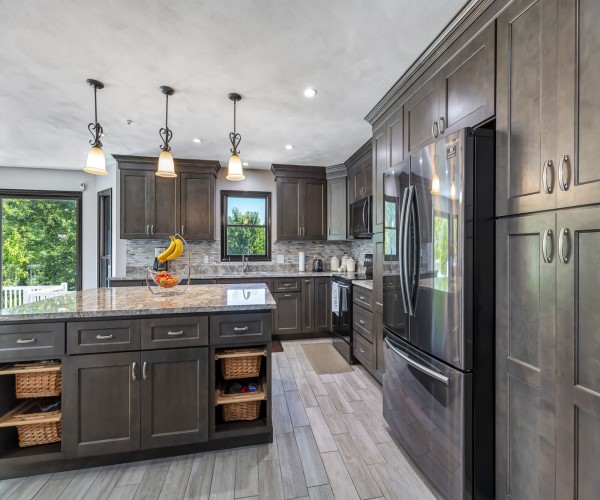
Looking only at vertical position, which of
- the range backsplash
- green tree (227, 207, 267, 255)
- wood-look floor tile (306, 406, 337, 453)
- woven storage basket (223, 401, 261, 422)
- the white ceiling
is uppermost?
the white ceiling

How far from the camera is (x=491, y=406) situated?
4.61 feet

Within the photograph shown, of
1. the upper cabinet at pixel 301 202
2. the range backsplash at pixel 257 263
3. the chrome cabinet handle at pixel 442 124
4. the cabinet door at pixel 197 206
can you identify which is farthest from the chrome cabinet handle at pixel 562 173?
the cabinet door at pixel 197 206

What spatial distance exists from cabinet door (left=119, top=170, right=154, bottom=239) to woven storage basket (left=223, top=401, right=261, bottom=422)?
9.95 feet

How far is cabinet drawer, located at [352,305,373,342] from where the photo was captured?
289cm

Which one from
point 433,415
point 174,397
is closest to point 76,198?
point 174,397

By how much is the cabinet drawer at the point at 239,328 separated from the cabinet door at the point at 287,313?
227cm

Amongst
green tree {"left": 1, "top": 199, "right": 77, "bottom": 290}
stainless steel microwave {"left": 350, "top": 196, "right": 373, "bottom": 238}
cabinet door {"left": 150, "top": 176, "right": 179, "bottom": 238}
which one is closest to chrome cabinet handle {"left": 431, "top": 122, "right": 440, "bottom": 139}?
stainless steel microwave {"left": 350, "top": 196, "right": 373, "bottom": 238}

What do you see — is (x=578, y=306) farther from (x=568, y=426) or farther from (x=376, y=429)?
(x=376, y=429)

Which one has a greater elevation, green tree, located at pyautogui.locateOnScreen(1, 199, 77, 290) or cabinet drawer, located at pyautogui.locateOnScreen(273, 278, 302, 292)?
green tree, located at pyautogui.locateOnScreen(1, 199, 77, 290)

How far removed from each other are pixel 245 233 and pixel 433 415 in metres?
3.77

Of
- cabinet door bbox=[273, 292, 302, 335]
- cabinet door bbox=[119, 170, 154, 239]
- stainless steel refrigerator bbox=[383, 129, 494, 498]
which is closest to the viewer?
stainless steel refrigerator bbox=[383, 129, 494, 498]

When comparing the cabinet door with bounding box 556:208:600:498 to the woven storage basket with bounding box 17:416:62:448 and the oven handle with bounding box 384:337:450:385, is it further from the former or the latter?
the woven storage basket with bounding box 17:416:62:448

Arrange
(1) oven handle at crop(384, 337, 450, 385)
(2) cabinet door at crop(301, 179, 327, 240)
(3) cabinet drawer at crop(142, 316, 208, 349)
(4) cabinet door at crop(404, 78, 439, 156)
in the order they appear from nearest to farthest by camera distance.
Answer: (1) oven handle at crop(384, 337, 450, 385), (3) cabinet drawer at crop(142, 316, 208, 349), (4) cabinet door at crop(404, 78, 439, 156), (2) cabinet door at crop(301, 179, 327, 240)

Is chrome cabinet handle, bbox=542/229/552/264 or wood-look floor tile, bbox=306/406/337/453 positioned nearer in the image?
chrome cabinet handle, bbox=542/229/552/264
